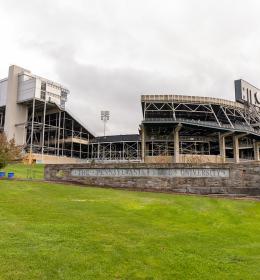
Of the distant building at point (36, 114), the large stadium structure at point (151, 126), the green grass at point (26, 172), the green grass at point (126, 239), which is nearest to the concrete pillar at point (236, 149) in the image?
the large stadium structure at point (151, 126)

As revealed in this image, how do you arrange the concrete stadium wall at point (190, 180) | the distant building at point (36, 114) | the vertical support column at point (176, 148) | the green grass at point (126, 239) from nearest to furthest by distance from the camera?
1. the green grass at point (126, 239)
2. the concrete stadium wall at point (190, 180)
3. the vertical support column at point (176, 148)
4. the distant building at point (36, 114)

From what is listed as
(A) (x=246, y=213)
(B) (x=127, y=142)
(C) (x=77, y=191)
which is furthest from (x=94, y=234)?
(B) (x=127, y=142)

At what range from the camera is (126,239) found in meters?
7.67

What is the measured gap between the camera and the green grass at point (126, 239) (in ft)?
18.7

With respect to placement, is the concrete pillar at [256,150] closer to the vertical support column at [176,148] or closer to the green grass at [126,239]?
the vertical support column at [176,148]


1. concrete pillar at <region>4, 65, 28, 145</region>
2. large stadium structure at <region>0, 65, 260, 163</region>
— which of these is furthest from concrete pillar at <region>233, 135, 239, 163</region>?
concrete pillar at <region>4, 65, 28, 145</region>

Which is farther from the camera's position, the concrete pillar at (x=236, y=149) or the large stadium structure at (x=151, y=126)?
the concrete pillar at (x=236, y=149)

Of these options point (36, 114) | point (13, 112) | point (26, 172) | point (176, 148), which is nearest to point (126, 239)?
point (26, 172)

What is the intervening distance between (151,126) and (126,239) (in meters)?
55.8

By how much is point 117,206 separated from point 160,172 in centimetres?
771

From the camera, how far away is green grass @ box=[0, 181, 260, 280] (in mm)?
5703

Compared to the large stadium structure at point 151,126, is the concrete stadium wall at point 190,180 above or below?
below

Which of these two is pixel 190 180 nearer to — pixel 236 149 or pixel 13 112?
pixel 236 149

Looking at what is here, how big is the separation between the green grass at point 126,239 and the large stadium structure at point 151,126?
1819 inches
